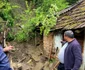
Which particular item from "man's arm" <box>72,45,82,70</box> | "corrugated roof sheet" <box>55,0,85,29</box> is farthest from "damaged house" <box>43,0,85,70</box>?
"man's arm" <box>72,45,82,70</box>

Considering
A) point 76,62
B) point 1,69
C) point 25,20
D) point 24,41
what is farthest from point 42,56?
point 1,69

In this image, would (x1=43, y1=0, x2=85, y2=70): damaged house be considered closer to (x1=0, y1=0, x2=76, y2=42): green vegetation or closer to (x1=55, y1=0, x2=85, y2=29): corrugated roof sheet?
(x1=55, y1=0, x2=85, y2=29): corrugated roof sheet

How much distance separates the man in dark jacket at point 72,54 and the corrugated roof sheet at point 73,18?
3283 mm

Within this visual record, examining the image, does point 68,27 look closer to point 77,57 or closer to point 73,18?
point 73,18

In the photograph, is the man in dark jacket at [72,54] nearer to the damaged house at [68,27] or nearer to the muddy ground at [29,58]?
the damaged house at [68,27]

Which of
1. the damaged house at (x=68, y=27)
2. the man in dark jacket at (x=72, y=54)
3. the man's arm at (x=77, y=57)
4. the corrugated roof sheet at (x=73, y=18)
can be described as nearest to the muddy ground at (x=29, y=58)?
the damaged house at (x=68, y=27)

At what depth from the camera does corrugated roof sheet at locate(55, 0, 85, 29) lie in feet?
36.3

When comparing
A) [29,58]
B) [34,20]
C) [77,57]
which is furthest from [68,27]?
[77,57]

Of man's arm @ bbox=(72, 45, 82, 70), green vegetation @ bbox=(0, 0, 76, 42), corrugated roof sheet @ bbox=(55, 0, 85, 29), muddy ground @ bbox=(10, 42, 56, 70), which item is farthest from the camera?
green vegetation @ bbox=(0, 0, 76, 42)

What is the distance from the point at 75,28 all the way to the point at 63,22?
1633 mm

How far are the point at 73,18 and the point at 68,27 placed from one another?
1047mm

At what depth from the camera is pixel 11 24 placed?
617 inches

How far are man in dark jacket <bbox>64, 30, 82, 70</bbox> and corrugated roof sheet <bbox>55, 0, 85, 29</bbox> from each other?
10.8 ft

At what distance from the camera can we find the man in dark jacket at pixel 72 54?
268 inches
